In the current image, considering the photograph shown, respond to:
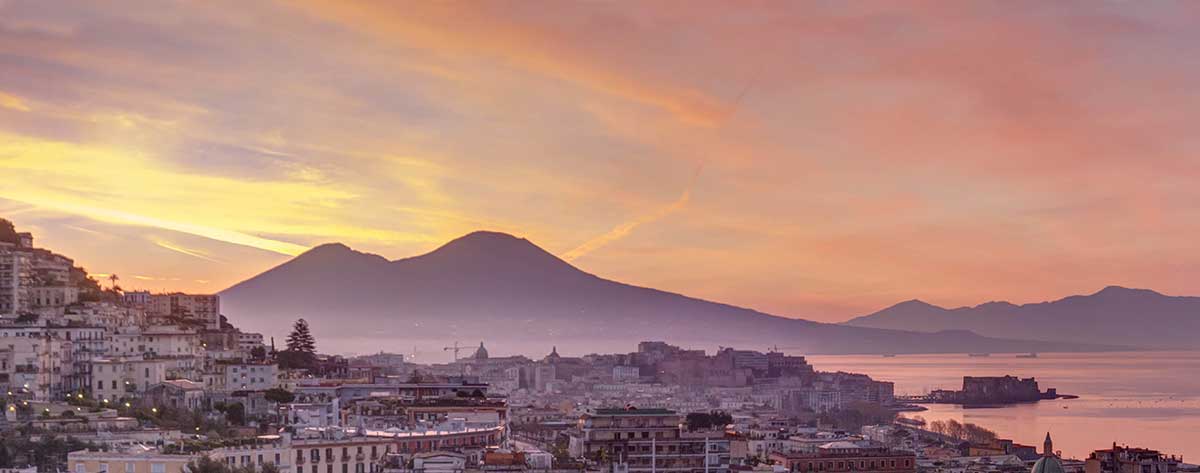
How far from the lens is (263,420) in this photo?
45500 millimetres

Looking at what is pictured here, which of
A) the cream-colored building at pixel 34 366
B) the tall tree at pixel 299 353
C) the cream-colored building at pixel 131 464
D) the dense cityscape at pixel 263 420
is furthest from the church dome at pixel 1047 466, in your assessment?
the tall tree at pixel 299 353

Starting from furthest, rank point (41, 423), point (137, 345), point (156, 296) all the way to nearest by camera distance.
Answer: point (156, 296)
point (137, 345)
point (41, 423)

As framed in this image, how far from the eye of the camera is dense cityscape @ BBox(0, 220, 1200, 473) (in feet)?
112

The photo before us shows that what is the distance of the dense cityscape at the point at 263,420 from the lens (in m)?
34.2

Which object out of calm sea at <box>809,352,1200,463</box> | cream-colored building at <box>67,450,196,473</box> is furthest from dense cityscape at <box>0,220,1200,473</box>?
calm sea at <box>809,352,1200,463</box>

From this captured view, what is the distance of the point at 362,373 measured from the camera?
228 ft

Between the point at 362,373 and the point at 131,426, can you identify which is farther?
the point at 362,373

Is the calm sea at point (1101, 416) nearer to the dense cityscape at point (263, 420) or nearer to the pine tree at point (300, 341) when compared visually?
the dense cityscape at point (263, 420)

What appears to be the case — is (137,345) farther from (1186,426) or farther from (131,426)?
(1186,426)

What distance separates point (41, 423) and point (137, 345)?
43.0ft

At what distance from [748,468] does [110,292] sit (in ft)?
107

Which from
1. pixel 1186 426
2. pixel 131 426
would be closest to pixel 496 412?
pixel 131 426

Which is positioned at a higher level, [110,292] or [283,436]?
[110,292]

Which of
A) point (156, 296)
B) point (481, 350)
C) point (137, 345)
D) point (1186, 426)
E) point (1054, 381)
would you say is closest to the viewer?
point (137, 345)
